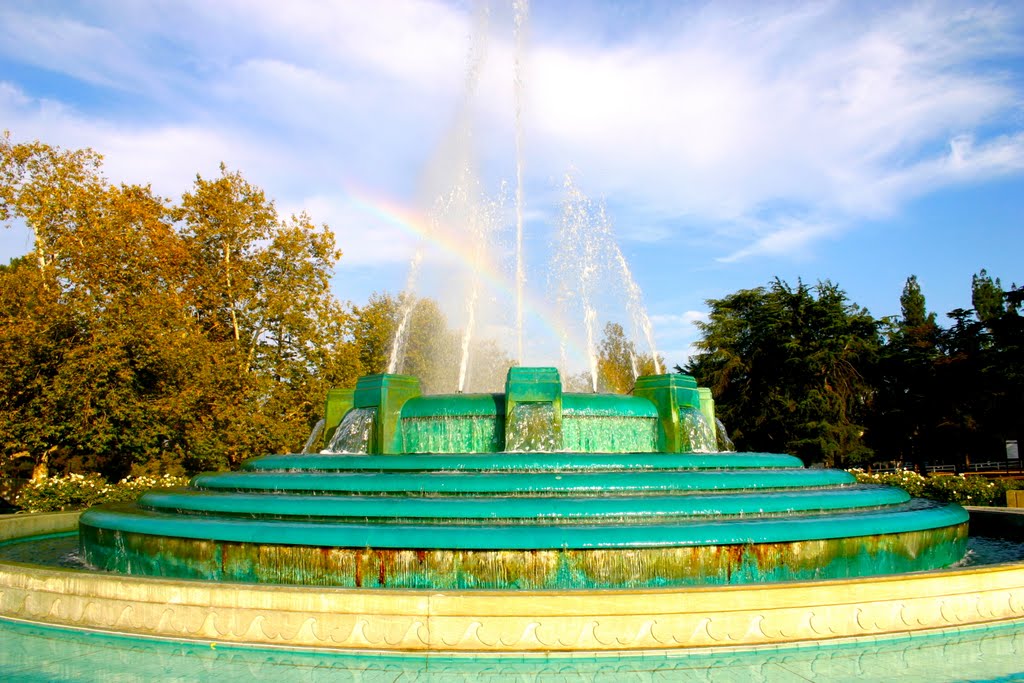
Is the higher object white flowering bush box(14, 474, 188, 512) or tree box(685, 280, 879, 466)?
tree box(685, 280, 879, 466)

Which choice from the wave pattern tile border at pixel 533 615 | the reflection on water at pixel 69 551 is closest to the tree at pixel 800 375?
the reflection on water at pixel 69 551

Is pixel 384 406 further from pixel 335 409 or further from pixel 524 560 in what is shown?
pixel 524 560

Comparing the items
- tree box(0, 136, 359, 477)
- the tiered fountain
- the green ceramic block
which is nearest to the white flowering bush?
tree box(0, 136, 359, 477)

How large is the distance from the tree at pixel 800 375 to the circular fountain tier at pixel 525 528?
113ft

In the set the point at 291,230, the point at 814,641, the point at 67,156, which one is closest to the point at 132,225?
the point at 67,156

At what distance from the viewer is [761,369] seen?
1832 inches

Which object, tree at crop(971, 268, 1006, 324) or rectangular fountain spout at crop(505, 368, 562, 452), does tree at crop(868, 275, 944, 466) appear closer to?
tree at crop(971, 268, 1006, 324)

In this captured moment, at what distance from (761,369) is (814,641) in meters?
42.1

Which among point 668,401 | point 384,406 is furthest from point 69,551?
point 668,401

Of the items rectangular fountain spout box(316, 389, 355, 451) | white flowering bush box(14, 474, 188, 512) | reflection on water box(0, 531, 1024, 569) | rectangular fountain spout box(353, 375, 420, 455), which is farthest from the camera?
white flowering bush box(14, 474, 188, 512)

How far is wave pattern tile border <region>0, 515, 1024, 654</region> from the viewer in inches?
234

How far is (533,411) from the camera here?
11.3 meters

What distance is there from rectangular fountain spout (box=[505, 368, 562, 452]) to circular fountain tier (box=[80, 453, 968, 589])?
180 cm

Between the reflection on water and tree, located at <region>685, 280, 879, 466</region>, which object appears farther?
tree, located at <region>685, 280, 879, 466</region>
